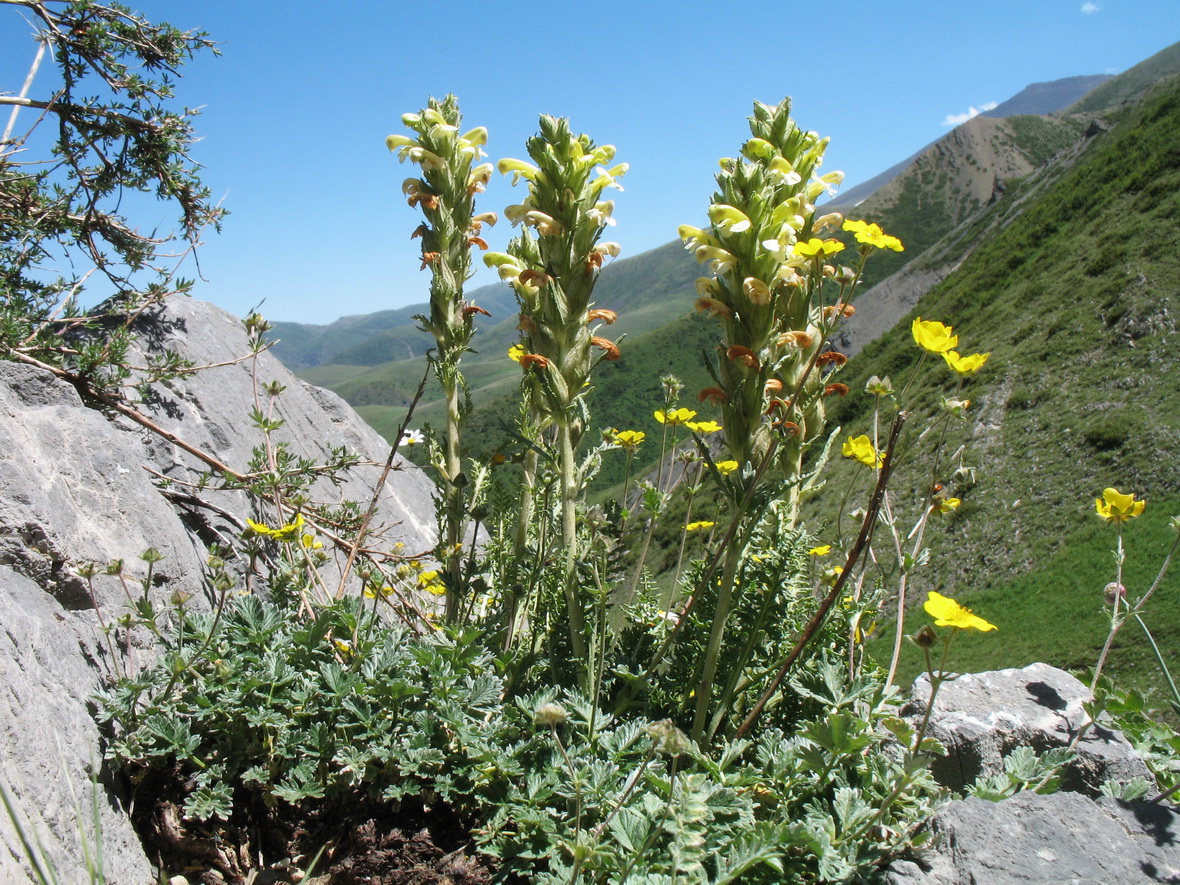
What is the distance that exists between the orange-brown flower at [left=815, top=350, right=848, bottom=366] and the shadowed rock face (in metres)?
2.54

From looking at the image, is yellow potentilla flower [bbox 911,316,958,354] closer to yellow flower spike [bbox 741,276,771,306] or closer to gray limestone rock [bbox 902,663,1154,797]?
yellow flower spike [bbox 741,276,771,306]

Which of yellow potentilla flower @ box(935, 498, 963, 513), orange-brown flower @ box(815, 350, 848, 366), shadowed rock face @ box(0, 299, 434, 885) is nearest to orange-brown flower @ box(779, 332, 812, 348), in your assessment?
orange-brown flower @ box(815, 350, 848, 366)

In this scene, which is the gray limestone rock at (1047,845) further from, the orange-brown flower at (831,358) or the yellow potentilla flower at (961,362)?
the orange-brown flower at (831,358)

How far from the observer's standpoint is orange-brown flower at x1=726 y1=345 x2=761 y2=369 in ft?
7.33

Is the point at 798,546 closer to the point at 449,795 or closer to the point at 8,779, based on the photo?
the point at 449,795

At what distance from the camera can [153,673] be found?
244cm

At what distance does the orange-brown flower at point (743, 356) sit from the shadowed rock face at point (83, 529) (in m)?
2.13

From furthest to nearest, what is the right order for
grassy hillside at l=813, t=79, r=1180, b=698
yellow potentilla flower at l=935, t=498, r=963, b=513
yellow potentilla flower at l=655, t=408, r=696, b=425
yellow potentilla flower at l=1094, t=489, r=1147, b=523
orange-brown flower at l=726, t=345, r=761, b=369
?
grassy hillside at l=813, t=79, r=1180, b=698, yellow potentilla flower at l=655, t=408, r=696, b=425, yellow potentilla flower at l=1094, t=489, r=1147, b=523, yellow potentilla flower at l=935, t=498, r=963, b=513, orange-brown flower at l=726, t=345, r=761, b=369

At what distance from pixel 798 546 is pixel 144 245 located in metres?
4.66

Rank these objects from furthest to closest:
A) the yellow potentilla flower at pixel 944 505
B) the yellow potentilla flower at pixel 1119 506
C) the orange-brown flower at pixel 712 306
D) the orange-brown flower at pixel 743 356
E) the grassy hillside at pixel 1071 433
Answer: the grassy hillside at pixel 1071 433 < the yellow potentilla flower at pixel 1119 506 < the yellow potentilla flower at pixel 944 505 < the orange-brown flower at pixel 712 306 < the orange-brown flower at pixel 743 356

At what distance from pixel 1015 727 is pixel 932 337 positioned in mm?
1558

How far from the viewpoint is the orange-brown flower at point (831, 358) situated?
2.51 metres

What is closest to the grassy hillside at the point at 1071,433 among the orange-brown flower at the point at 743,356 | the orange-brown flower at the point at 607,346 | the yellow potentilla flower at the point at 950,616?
the orange-brown flower at the point at 607,346

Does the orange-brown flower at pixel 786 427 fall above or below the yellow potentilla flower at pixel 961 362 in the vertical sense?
below
